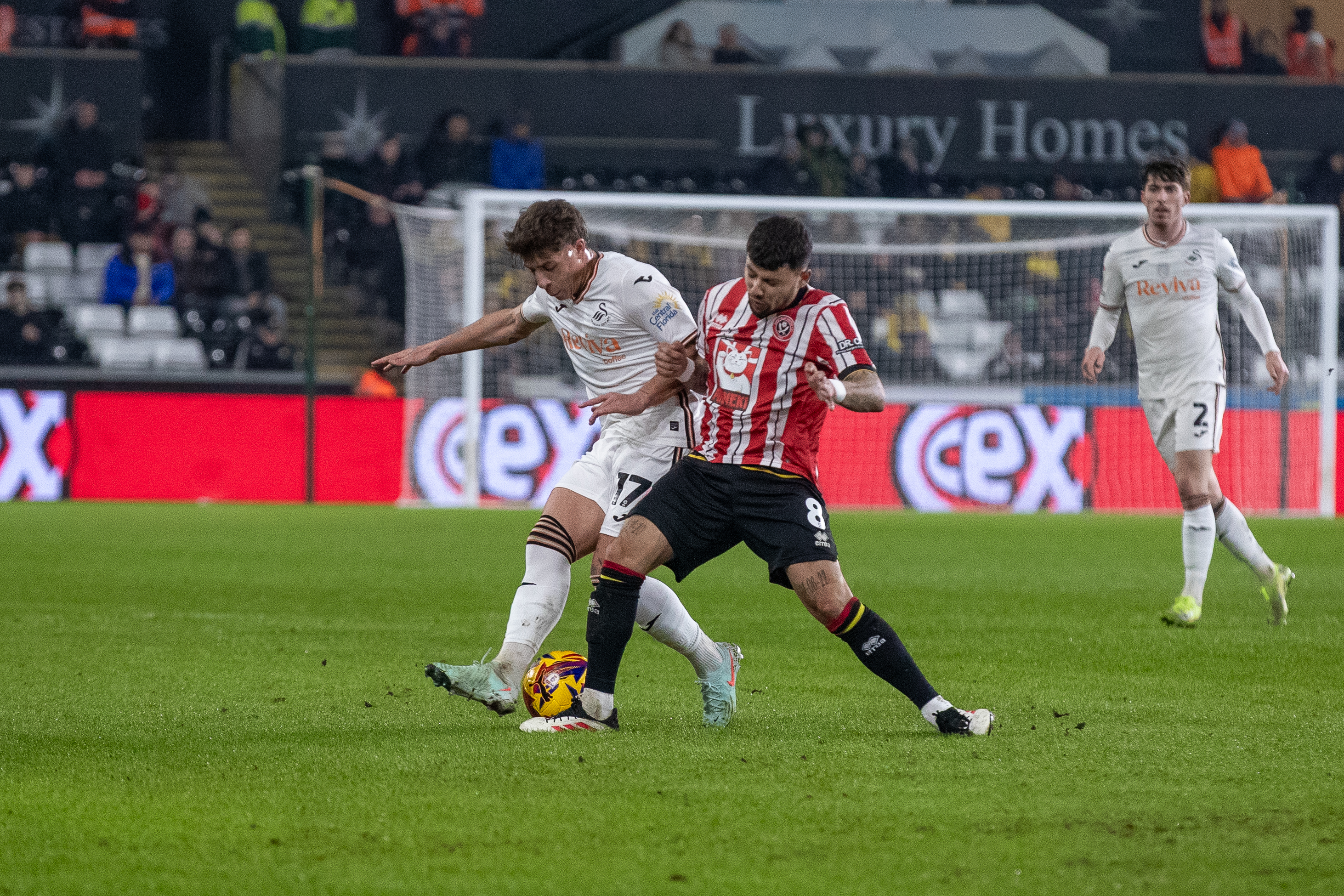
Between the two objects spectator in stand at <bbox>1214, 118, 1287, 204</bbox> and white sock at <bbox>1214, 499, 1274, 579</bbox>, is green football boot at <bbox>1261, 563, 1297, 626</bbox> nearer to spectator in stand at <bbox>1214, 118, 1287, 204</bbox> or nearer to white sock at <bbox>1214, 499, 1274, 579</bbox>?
white sock at <bbox>1214, 499, 1274, 579</bbox>

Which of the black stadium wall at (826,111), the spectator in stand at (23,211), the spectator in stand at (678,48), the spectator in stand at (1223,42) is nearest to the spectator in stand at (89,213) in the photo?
the spectator in stand at (23,211)

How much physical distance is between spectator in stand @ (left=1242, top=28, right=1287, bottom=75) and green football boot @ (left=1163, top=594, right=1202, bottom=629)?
15738mm

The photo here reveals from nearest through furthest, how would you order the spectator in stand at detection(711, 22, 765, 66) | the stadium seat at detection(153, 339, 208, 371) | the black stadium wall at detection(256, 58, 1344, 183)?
the stadium seat at detection(153, 339, 208, 371), the black stadium wall at detection(256, 58, 1344, 183), the spectator in stand at detection(711, 22, 765, 66)

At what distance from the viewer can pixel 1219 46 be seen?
22.2 metres

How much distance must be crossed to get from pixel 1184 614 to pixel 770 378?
370cm

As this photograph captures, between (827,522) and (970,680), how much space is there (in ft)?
5.35

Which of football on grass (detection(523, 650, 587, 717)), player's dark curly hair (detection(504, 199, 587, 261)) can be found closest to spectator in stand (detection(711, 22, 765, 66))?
player's dark curly hair (detection(504, 199, 587, 261))

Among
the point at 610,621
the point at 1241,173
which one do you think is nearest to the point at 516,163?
the point at 1241,173

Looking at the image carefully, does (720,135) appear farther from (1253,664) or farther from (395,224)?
(1253,664)

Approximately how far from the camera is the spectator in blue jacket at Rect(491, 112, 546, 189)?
63.4ft

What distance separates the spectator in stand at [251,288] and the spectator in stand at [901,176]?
7.27m

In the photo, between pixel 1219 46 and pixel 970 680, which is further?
pixel 1219 46

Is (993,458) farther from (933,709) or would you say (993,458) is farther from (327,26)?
(933,709)

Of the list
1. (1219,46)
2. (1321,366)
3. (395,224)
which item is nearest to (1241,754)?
(1321,366)
